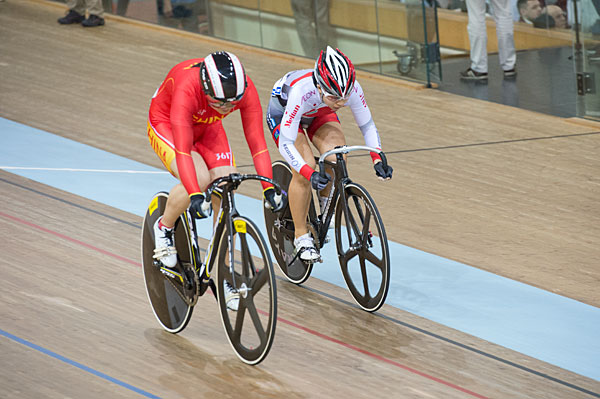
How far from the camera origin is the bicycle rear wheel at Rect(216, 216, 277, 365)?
3.85m

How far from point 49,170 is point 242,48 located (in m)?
4.72

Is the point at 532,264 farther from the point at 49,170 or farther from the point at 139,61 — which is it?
the point at 139,61

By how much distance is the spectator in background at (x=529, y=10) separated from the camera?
1113 cm

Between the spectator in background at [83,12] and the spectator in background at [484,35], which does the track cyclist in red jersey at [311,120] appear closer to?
the spectator in background at [484,35]

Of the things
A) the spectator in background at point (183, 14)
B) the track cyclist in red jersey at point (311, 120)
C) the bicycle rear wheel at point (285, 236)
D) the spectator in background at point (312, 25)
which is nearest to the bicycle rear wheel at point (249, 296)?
the track cyclist in red jersey at point (311, 120)

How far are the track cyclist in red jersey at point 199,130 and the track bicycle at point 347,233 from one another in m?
0.48

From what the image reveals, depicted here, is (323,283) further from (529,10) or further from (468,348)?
(529,10)

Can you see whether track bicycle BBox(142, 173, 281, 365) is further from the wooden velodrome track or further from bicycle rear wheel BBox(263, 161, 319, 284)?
bicycle rear wheel BBox(263, 161, 319, 284)

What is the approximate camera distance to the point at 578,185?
6688mm

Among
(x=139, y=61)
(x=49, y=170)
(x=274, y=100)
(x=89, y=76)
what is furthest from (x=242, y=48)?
(x=274, y=100)

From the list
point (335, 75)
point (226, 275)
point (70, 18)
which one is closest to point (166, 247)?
point (226, 275)

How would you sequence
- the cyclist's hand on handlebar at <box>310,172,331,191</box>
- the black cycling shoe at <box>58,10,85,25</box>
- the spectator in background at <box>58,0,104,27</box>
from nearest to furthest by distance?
the cyclist's hand on handlebar at <box>310,172,331,191</box>, the spectator in background at <box>58,0,104,27</box>, the black cycling shoe at <box>58,10,85,25</box>

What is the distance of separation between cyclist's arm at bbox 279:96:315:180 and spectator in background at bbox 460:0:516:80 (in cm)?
524

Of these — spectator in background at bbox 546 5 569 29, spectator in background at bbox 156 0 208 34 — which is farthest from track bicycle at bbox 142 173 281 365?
spectator in background at bbox 156 0 208 34
